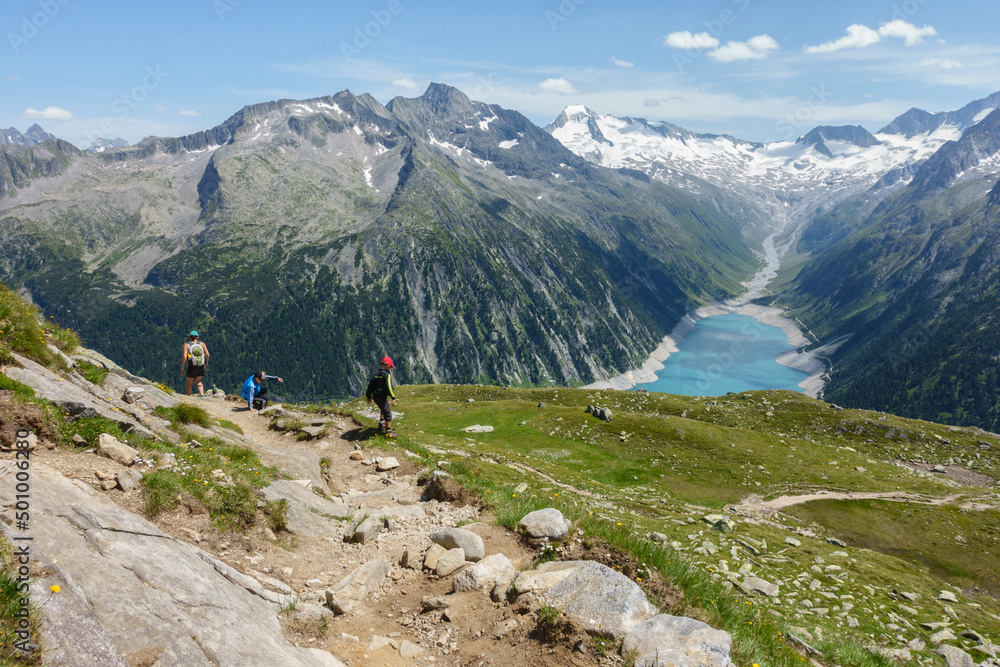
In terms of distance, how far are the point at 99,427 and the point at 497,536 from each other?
35.0ft

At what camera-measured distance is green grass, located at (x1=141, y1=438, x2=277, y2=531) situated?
11.0 m

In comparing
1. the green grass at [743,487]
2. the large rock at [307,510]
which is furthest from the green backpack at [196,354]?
the large rock at [307,510]

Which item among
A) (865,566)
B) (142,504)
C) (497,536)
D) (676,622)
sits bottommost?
(865,566)

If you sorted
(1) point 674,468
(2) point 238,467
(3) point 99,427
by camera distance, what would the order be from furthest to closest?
(1) point 674,468 → (2) point 238,467 → (3) point 99,427

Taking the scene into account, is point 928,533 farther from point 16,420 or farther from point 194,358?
point 16,420

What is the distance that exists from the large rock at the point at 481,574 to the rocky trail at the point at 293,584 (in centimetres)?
3

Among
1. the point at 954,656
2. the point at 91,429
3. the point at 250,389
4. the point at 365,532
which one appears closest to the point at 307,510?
the point at 365,532

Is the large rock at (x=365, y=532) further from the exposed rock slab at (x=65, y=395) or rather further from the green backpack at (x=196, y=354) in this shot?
the green backpack at (x=196, y=354)

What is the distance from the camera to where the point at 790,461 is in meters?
56.8

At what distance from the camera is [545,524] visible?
476 inches

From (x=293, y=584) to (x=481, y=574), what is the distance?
425 centimetres

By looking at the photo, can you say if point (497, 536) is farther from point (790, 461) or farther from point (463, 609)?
point (790, 461)

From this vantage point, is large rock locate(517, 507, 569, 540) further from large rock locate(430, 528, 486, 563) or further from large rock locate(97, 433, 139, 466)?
large rock locate(97, 433, 139, 466)

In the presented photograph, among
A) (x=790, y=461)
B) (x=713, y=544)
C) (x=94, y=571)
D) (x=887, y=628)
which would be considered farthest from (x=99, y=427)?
(x=790, y=461)
